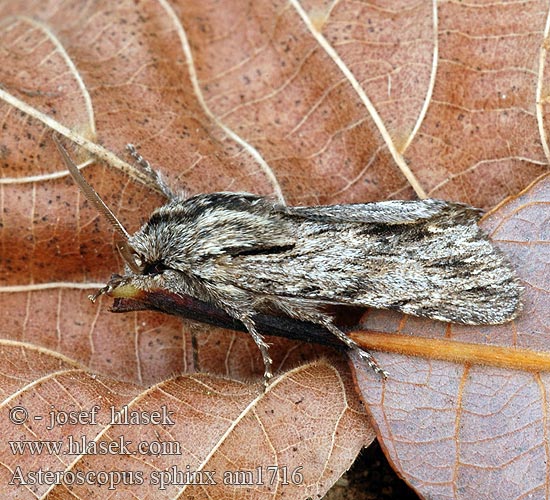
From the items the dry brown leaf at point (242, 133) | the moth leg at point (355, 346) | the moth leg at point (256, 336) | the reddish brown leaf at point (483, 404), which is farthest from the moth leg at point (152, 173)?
the reddish brown leaf at point (483, 404)

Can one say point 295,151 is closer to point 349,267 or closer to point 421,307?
point 349,267

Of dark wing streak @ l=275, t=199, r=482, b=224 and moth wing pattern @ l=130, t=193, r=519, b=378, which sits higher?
dark wing streak @ l=275, t=199, r=482, b=224

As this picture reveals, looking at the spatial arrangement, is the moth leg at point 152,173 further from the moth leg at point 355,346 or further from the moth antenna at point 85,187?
the moth leg at point 355,346

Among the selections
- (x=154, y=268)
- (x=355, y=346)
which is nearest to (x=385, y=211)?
(x=355, y=346)

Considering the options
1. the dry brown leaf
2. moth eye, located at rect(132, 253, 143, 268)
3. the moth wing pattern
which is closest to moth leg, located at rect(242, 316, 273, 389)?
the moth wing pattern

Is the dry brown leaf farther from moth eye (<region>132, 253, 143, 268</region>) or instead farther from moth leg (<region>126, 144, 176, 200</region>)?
moth eye (<region>132, 253, 143, 268</region>)

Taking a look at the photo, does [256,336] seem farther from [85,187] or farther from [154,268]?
[85,187]
